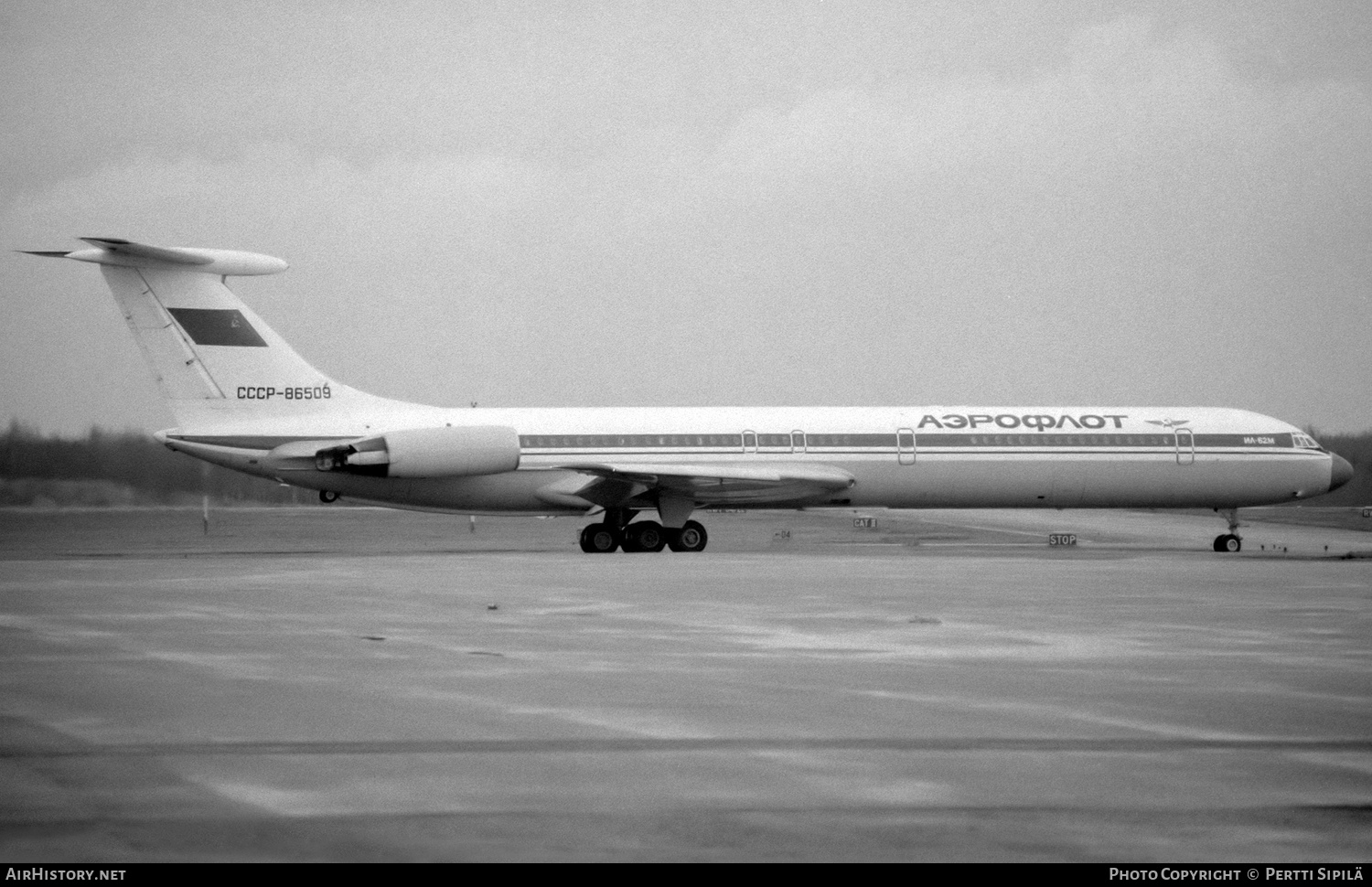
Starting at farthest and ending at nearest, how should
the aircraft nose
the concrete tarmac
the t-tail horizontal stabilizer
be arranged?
the aircraft nose, the t-tail horizontal stabilizer, the concrete tarmac

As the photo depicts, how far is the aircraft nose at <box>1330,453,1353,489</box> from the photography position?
40.1 meters

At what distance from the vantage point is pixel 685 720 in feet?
35.0

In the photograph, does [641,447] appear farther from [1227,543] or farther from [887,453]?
[1227,543]

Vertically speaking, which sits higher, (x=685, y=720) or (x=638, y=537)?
(x=638, y=537)

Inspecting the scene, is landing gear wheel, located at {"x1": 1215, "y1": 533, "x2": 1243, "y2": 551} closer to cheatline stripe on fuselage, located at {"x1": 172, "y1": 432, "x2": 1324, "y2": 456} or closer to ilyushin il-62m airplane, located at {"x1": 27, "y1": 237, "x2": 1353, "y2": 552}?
ilyushin il-62m airplane, located at {"x1": 27, "y1": 237, "x2": 1353, "y2": 552}

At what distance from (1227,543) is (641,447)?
43.7 feet

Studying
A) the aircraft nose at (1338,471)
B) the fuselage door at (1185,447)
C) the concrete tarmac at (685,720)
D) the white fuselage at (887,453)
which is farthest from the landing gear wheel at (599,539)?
the aircraft nose at (1338,471)

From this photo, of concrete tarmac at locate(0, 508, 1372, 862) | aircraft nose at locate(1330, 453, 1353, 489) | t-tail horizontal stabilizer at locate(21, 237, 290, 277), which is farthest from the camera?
aircraft nose at locate(1330, 453, 1353, 489)

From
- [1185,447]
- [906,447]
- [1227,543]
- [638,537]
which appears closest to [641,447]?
[638,537]

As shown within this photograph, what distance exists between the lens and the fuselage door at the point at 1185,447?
38.5 m

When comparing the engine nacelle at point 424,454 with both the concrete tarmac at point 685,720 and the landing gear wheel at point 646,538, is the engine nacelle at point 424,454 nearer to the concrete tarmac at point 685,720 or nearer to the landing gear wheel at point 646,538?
the landing gear wheel at point 646,538

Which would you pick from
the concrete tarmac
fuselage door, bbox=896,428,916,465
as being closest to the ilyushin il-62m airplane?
fuselage door, bbox=896,428,916,465

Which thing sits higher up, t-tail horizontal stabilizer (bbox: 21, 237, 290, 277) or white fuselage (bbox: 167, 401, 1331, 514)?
t-tail horizontal stabilizer (bbox: 21, 237, 290, 277)

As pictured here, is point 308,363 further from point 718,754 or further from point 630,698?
point 718,754
